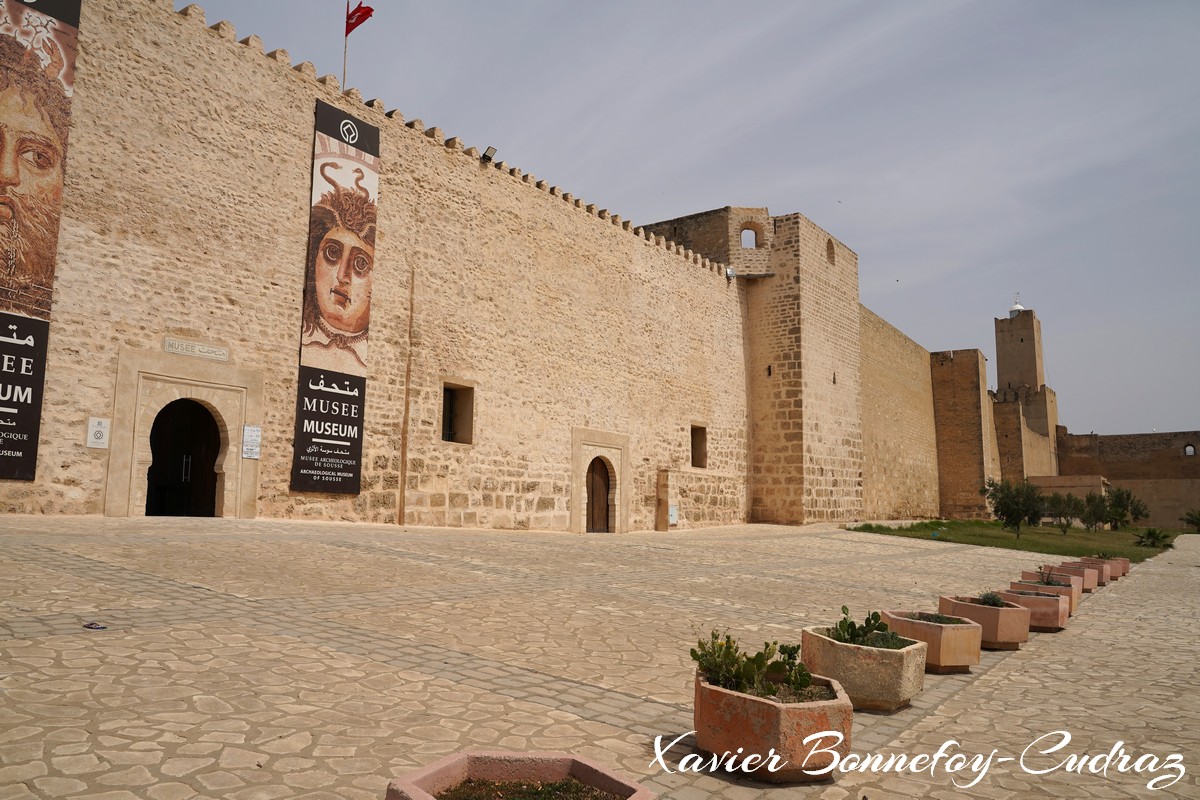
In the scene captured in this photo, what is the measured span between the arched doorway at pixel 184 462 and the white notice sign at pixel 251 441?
427 mm

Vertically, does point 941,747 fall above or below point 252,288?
below

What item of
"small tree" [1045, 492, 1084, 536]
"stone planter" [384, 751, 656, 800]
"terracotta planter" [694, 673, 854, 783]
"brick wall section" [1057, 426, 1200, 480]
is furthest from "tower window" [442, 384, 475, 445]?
"brick wall section" [1057, 426, 1200, 480]

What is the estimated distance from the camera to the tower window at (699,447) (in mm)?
20078

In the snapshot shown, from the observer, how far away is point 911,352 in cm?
3077

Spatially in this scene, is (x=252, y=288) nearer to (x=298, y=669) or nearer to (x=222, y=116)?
(x=222, y=116)

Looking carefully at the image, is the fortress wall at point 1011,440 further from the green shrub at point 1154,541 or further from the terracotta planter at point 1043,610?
the terracotta planter at point 1043,610

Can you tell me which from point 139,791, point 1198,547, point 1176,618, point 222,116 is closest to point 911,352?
point 1198,547

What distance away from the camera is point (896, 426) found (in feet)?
94.3

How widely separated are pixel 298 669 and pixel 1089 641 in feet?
19.6

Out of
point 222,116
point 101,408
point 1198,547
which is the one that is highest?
point 222,116

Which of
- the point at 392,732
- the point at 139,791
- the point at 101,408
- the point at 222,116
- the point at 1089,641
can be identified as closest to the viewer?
the point at 139,791

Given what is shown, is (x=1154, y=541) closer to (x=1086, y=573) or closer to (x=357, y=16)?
(x=1086, y=573)

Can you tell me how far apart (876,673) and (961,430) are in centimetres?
3170

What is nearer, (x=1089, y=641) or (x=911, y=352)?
(x=1089, y=641)
